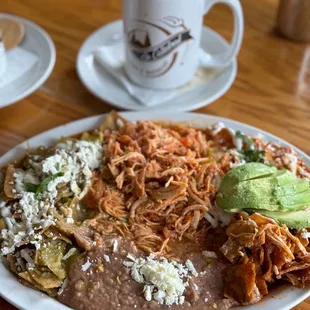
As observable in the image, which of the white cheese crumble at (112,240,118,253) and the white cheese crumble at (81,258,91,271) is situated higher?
the white cheese crumble at (112,240,118,253)

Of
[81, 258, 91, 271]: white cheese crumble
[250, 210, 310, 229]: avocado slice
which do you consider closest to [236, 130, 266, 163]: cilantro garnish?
[250, 210, 310, 229]: avocado slice

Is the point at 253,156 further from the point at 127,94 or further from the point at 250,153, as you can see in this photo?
the point at 127,94

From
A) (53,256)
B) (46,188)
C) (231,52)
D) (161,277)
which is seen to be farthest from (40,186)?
(231,52)

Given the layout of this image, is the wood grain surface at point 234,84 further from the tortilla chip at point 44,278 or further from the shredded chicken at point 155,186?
the tortilla chip at point 44,278

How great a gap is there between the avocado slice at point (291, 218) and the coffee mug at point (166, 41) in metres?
0.46

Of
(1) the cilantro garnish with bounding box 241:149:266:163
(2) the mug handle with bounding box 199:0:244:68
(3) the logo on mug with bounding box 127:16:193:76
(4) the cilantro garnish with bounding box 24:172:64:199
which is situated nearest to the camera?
(4) the cilantro garnish with bounding box 24:172:64:199

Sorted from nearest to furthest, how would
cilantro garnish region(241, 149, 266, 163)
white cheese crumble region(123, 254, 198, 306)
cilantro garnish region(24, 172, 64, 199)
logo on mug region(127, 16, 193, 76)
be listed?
white cheese crumble region(123, 254, 198, 306), cilantro garnish region(24, 172, 64, 199), cilantro garnish region(241, 149, 266, 163), logo on mug region(127, 16, 193, 76)

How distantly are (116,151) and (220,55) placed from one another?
435 mm

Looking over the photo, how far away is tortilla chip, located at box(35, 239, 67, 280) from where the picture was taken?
35.2 inches

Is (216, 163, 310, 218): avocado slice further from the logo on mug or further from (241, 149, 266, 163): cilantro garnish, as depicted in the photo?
the logo on mug

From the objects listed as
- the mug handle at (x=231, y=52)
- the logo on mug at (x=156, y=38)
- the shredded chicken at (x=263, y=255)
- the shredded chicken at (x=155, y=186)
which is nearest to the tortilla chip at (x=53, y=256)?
the shredded chicken at (x=155, y=186)

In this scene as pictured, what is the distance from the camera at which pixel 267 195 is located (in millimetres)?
958

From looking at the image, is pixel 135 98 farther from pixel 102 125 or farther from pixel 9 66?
pixel 9 66

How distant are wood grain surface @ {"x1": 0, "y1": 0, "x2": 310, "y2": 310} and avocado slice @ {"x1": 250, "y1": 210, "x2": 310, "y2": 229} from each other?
1.04 ft
